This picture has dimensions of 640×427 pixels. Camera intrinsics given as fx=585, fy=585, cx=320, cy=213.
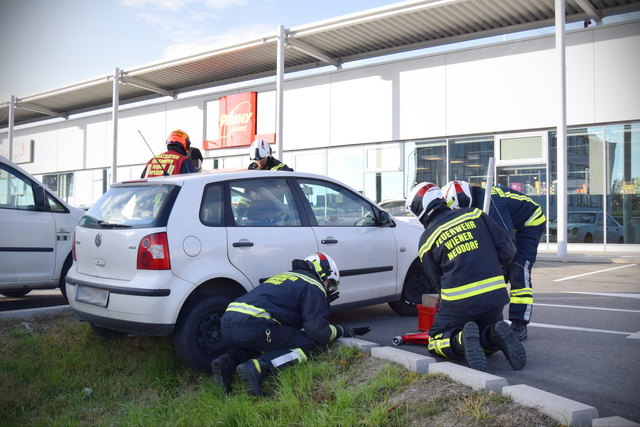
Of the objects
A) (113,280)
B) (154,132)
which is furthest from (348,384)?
(154,132)

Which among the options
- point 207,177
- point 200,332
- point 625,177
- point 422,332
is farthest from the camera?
point 625,177

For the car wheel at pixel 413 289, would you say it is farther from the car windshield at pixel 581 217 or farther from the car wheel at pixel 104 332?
the car windshield at pixel 581 217

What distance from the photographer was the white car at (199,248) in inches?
178

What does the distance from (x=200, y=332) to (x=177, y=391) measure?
564 millimetres

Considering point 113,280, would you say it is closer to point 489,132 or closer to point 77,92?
point 489,132

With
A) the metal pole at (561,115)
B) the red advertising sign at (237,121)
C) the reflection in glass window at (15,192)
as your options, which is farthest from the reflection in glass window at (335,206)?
the red advertising sign at (237,121)

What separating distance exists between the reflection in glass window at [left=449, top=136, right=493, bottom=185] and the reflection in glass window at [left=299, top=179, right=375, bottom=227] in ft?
37.7

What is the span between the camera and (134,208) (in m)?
4.88

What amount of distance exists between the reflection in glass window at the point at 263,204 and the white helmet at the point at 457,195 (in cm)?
141

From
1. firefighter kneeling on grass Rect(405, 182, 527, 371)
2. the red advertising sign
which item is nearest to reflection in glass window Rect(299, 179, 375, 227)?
firefighter kneeling on grass Rect(405, 182, 527, 371)

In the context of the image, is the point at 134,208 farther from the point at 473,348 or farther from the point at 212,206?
the point at 473,348

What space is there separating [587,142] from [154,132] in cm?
1728

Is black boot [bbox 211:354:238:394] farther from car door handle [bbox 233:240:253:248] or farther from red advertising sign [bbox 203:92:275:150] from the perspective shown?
red advertising sign [bbox 203:92:275:150]

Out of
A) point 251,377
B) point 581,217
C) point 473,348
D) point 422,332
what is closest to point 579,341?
point 422,332
